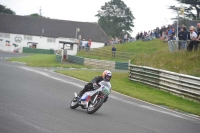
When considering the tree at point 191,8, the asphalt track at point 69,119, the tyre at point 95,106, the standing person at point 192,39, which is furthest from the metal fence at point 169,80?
the tree at point 191,8

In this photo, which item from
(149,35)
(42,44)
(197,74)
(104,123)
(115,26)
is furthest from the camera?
(115,26)

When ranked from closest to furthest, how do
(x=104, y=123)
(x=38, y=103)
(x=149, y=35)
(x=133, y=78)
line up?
1. (x=104, y=123)
2. (x=38, y=103)
3. (x=133, y=78)
4. (x=149, y=35)

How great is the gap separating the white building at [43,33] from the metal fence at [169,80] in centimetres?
5899

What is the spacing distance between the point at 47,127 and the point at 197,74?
14.0 meters

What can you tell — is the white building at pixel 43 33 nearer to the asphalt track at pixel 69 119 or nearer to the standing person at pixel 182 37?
the standing person at pixel 182 37

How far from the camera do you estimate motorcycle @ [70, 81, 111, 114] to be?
40.3ft

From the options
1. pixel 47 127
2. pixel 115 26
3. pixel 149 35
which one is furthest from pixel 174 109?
pixel 115 26

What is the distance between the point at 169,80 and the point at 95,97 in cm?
1013

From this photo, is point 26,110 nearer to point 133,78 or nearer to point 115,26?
point 133,78

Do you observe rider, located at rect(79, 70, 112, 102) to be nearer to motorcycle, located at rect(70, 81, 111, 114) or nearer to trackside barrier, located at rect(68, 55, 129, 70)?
motorcycle, located at rect(70, 81, 111, 114)

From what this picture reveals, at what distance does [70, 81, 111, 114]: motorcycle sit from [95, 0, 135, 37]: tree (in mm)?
95899

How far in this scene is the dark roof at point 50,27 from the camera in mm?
86188

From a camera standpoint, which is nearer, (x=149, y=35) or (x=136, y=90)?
(x=136, y=90)

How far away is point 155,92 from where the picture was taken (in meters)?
22.0
